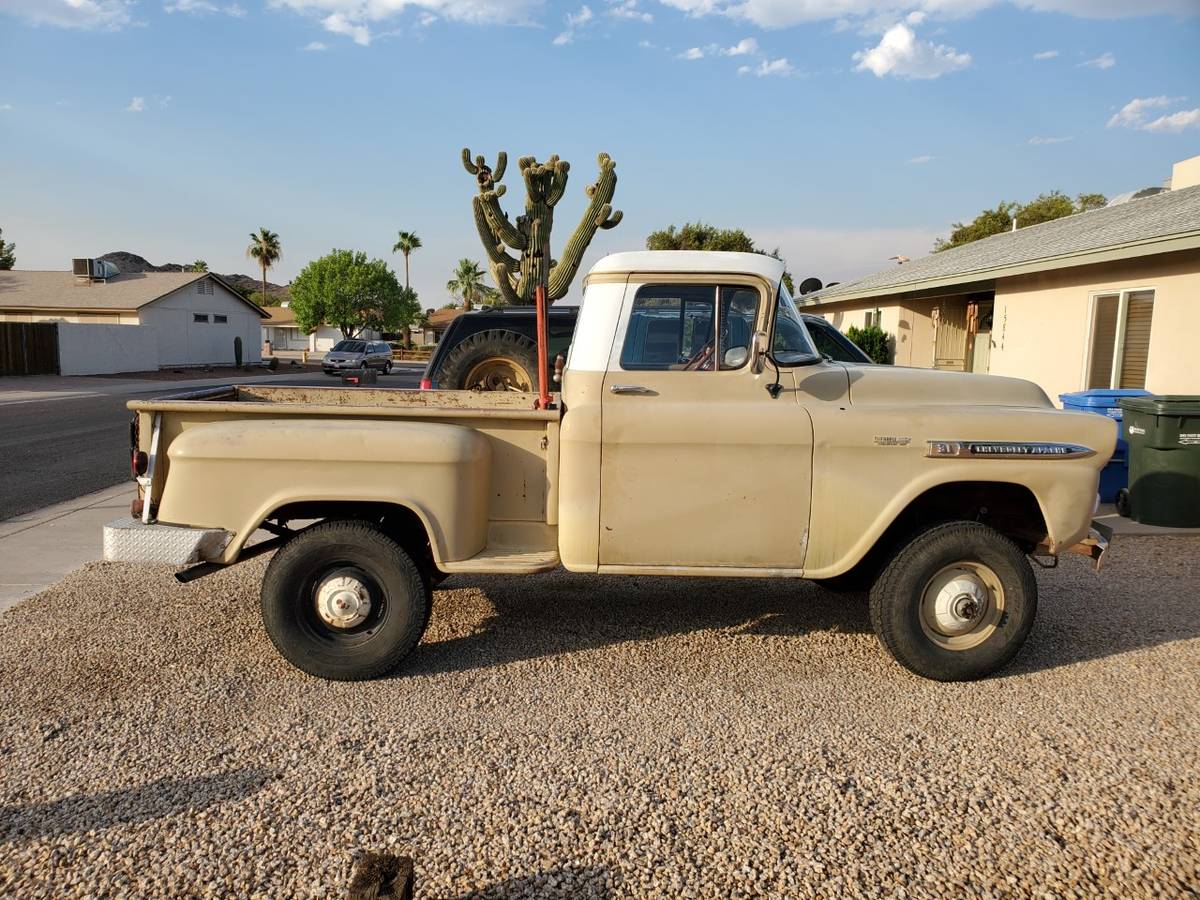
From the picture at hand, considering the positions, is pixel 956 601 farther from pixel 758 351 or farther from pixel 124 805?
pixel 124 805

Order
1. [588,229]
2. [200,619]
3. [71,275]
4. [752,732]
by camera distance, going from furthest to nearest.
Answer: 1. [71,275]
2. [588,229]
3. [200,619]
4. [752,732]

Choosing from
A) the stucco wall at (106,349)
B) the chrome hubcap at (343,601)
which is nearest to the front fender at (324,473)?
the chrome hubcap at (343,601)

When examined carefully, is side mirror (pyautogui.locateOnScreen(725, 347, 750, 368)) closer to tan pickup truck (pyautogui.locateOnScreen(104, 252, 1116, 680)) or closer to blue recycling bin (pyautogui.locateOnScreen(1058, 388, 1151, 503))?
tan pickup truck (pyautogui.locateOnScreen(104, 252, 1116, 680))

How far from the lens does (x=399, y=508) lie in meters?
4.44

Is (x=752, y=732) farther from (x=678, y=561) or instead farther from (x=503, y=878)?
(x=503, y=878)

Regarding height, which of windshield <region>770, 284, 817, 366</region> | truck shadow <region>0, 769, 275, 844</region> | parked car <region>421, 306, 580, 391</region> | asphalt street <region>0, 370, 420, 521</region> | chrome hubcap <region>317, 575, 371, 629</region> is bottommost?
truck shadow <region>0, 769, 275, 844</region>

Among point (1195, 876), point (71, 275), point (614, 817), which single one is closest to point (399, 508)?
point (614, 817)

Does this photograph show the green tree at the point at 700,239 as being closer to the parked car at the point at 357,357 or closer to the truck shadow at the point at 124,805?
the parked car at the point at 357,357

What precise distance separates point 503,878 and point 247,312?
47.2 m

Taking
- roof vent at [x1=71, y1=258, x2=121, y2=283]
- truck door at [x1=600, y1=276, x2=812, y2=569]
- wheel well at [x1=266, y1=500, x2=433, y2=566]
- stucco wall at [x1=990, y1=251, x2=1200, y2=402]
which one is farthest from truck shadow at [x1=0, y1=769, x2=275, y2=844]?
roof vent at [x1=71, y1=258, x2=121, y2=283]

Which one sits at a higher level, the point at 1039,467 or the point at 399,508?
the point at 1039,467

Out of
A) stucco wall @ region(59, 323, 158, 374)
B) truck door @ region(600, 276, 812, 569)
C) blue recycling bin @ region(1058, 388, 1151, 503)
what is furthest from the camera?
stucco wall @ region(59, 323, 158, 374)

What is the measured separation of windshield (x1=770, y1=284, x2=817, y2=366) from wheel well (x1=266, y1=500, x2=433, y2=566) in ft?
6.81

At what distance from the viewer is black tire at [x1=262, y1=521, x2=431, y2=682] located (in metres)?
4.23
